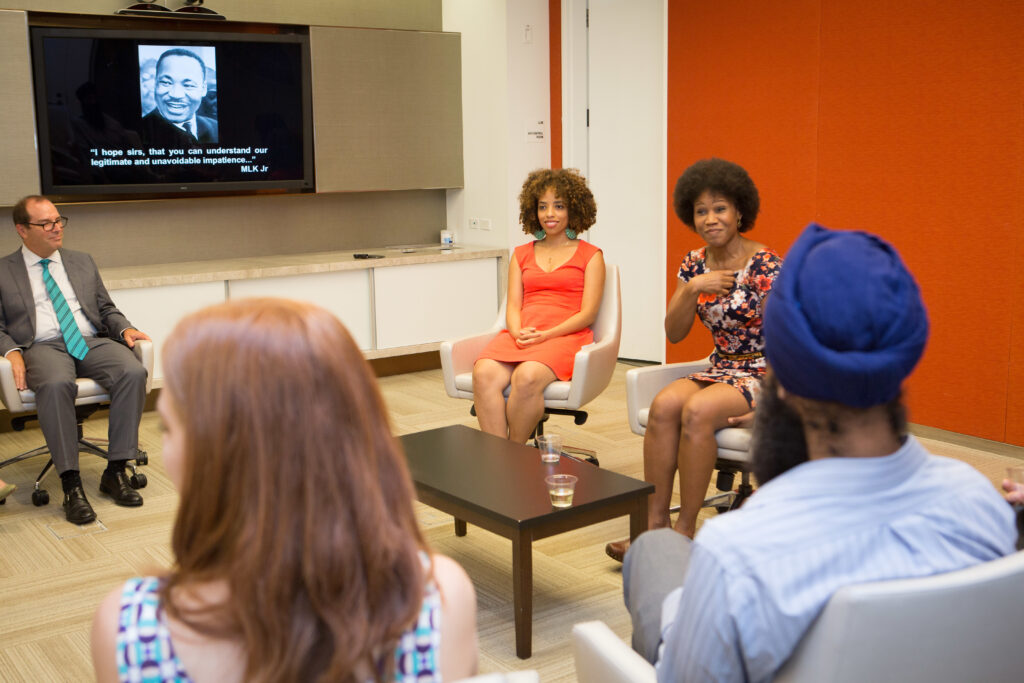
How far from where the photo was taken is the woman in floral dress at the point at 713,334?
3.36 meters

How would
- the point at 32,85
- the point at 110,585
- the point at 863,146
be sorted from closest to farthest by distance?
the point at 110,585
the point at 863,146
the point at 32,85

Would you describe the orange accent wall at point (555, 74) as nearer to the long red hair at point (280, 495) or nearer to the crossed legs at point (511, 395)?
the crossed legs at point (511, 395)

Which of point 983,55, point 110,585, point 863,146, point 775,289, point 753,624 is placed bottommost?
point 110,585

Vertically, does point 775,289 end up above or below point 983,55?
below

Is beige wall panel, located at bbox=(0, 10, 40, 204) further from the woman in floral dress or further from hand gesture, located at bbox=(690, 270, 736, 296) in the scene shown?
hand gesture, located at bbox=(690, 270, 736, 296)

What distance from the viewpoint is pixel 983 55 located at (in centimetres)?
450

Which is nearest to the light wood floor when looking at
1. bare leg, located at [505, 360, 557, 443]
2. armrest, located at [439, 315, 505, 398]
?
bare leg, located at [505, 360, 557, 443]

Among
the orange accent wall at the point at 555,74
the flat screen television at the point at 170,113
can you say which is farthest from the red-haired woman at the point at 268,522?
the orange accent wall at the point at 555,74

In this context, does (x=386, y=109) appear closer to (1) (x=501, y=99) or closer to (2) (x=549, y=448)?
(1) (x=501, y=99)

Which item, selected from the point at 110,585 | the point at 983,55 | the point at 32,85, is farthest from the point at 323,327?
the point at 32,85

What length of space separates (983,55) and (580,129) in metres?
2.77

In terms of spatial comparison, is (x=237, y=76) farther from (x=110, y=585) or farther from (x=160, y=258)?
(x=110, y=585)

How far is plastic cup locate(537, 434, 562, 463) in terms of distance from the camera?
3.31 m

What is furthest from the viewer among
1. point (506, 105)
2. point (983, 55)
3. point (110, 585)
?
point (506, 105)
